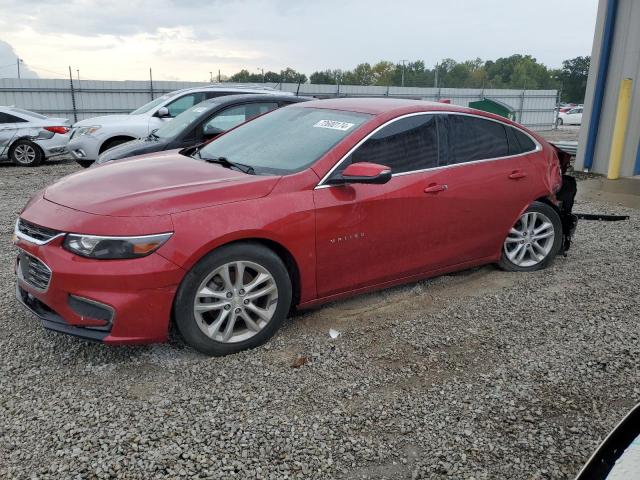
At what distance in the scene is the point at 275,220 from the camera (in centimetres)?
344

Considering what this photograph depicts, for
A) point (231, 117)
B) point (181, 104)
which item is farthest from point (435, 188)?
point (181, 104)

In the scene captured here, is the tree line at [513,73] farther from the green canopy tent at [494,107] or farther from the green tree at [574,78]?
the green canopy tent at [494,107]

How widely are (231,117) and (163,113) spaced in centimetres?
278

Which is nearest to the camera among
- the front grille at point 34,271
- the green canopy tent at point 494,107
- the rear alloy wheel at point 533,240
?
the front grille at point 34,271

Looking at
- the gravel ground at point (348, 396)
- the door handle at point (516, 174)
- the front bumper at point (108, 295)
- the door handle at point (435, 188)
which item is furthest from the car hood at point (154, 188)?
the door handle at point (516, 174)

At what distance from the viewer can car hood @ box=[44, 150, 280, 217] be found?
3213 mm

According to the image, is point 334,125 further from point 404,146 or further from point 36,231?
point 36,231

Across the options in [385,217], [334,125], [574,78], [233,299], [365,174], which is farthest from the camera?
[574,78]

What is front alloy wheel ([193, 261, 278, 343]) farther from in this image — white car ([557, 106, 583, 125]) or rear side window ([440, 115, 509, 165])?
white car ([557, 106, 583, 125])

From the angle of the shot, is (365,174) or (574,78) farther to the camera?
(574,78)

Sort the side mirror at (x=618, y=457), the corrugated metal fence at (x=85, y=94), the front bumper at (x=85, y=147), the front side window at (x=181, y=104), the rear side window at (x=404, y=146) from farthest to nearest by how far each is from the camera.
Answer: the corrugated metal fence at (x=85, y=94)
the front side window at (x=181, y=104)
the front bumper at (x=85, y=147)
the rear side window at (x=404, y=146)
the side mirror at (x=618, y=457)

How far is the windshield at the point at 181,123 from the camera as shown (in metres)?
7.73

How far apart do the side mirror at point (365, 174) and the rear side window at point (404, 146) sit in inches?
6.6

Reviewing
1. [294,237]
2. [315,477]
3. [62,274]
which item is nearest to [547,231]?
[294,237]
